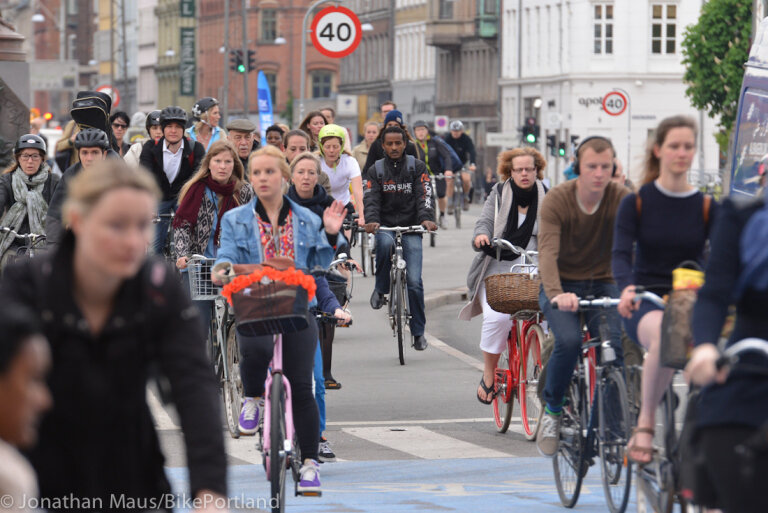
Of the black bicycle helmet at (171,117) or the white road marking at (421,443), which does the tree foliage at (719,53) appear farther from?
the white road marking at (421,443)

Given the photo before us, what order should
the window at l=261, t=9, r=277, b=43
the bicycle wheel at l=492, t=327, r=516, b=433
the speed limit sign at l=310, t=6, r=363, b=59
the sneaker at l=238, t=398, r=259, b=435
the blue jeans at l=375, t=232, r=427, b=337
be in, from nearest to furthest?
1. the sneaker at l=238, t=398, r=259, b=435
2. the bicycle wheel at l=492, t=327, r=516, b=433
3. the blue jeans at l=375, t=232, r=427, b=337
4. the speed limit sign at l=310, t=6, r=363, b=59
5. the window at l=261, t=9, r=277, b=43

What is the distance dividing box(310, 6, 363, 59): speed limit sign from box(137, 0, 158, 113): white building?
131m

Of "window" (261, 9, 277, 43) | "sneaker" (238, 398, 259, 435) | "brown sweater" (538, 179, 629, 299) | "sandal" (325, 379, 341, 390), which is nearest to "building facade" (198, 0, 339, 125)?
"window" (261, 9, 277, 43)

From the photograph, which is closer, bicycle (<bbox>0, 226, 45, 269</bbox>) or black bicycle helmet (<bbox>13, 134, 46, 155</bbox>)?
bicycle (<bbox>0, 226, 45, 269</bbox>)

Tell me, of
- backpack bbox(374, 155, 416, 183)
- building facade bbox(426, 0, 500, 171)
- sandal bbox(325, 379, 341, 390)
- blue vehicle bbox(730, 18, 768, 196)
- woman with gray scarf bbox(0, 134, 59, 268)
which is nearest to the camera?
sandal bbox(325, 379, 341, 390)

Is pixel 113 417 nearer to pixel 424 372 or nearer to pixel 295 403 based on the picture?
pixel 295 403

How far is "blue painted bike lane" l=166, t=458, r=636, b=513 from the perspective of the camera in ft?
29.1

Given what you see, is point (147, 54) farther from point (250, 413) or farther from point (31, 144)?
point (250, 413)

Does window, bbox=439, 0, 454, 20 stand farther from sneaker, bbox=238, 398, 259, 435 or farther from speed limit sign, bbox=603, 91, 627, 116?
sneaker, bbox=238, 398, 259, 435

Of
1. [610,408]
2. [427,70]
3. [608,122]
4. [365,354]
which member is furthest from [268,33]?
[610,408]

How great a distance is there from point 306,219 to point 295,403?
2.87ft

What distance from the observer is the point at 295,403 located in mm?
8711

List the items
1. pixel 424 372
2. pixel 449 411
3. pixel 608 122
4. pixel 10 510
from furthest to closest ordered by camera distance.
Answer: pixel 608 122
pixel 424 372
pixel 449 411
pixel 10 510

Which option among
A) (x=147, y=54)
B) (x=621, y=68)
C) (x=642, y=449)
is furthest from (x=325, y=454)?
(x=147, y=54)
